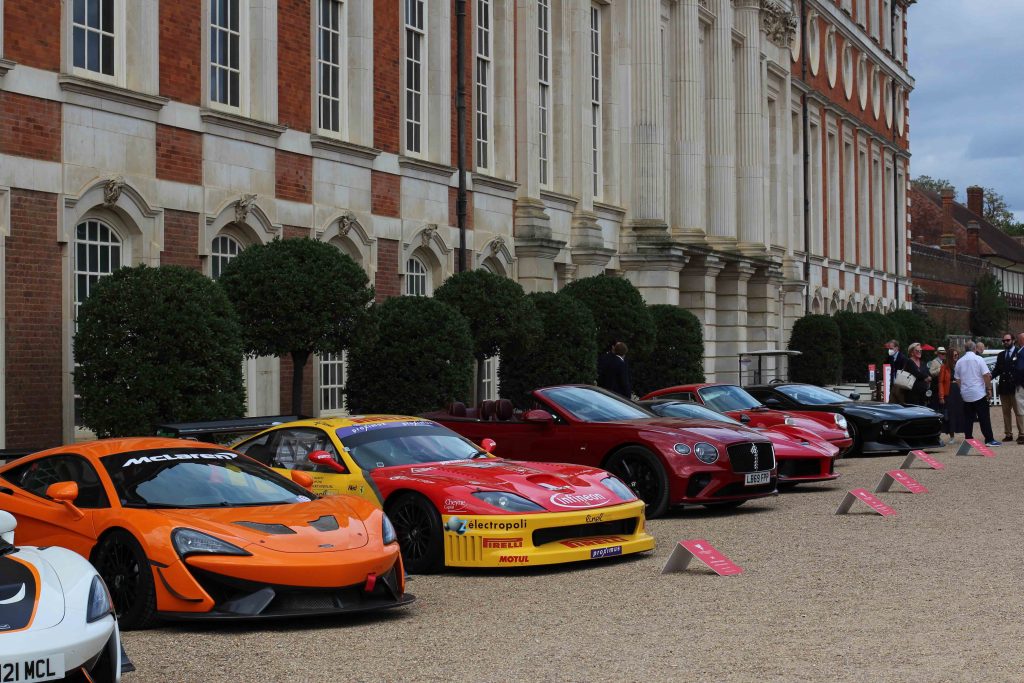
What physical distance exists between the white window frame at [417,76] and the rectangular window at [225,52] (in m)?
5.13

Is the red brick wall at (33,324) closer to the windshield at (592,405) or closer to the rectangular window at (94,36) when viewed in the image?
the rectangular window at (94,36)

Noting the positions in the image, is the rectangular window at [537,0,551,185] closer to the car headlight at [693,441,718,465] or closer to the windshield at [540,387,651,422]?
the windshield at [540,387,651,422]

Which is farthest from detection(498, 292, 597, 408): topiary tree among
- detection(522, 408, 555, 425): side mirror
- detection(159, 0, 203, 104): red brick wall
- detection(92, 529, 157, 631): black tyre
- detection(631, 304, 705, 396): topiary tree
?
detection(92, 529, 157, 631): black tyre

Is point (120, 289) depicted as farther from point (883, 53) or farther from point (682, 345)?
point (883, 53)

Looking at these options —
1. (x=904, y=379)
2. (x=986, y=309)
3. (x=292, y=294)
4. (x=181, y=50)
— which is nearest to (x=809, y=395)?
(x=904, y=379)

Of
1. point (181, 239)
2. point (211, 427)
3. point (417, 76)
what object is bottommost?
point (211, 427)

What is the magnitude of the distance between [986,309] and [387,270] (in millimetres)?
74685

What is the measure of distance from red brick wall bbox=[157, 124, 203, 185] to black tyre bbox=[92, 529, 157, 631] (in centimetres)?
1184

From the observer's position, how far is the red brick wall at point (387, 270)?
25.9 meters

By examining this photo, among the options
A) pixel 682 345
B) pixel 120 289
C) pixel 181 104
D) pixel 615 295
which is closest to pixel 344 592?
pixel 120 289

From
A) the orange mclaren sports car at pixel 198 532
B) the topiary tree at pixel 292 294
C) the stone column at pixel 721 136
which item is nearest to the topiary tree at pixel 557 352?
→ the topiary tree at pixel 292 294

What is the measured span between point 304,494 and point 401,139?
17561 mm

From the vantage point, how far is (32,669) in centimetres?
621

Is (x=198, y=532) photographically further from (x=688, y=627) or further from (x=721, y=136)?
(x=721, y=136)
